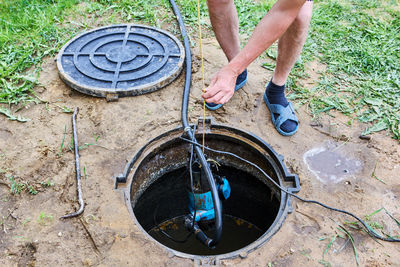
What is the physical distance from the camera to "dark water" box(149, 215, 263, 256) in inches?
119

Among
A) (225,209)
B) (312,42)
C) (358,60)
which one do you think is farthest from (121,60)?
(358,60)

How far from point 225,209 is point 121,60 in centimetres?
159

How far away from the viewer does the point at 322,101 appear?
2688 millimetres

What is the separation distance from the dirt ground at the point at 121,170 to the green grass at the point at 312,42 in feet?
0.51

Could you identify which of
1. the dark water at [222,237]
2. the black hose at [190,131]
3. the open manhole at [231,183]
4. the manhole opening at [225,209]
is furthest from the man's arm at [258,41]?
the dark water at [222,237]

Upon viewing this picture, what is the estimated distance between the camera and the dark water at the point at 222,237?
3.04 meters

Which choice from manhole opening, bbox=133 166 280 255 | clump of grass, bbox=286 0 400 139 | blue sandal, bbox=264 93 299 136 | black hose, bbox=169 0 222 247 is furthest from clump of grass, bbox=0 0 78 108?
clump of grass, bbox=286 0 400 139

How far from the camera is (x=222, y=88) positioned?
1.83m

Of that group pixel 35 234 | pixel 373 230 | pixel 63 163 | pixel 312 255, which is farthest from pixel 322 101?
pixel 35 234

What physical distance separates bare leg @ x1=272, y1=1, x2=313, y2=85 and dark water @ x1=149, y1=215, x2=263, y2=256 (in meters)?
1.36

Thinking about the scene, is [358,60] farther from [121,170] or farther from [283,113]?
[121,170]

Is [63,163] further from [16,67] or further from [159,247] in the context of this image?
[16,67]

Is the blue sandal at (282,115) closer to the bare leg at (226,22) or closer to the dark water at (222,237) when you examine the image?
the bare leg at (226,22)

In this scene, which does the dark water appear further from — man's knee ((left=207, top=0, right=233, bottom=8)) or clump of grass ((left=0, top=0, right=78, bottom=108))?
man's knee ((left=207, top=0, right=233, bottom=8))
